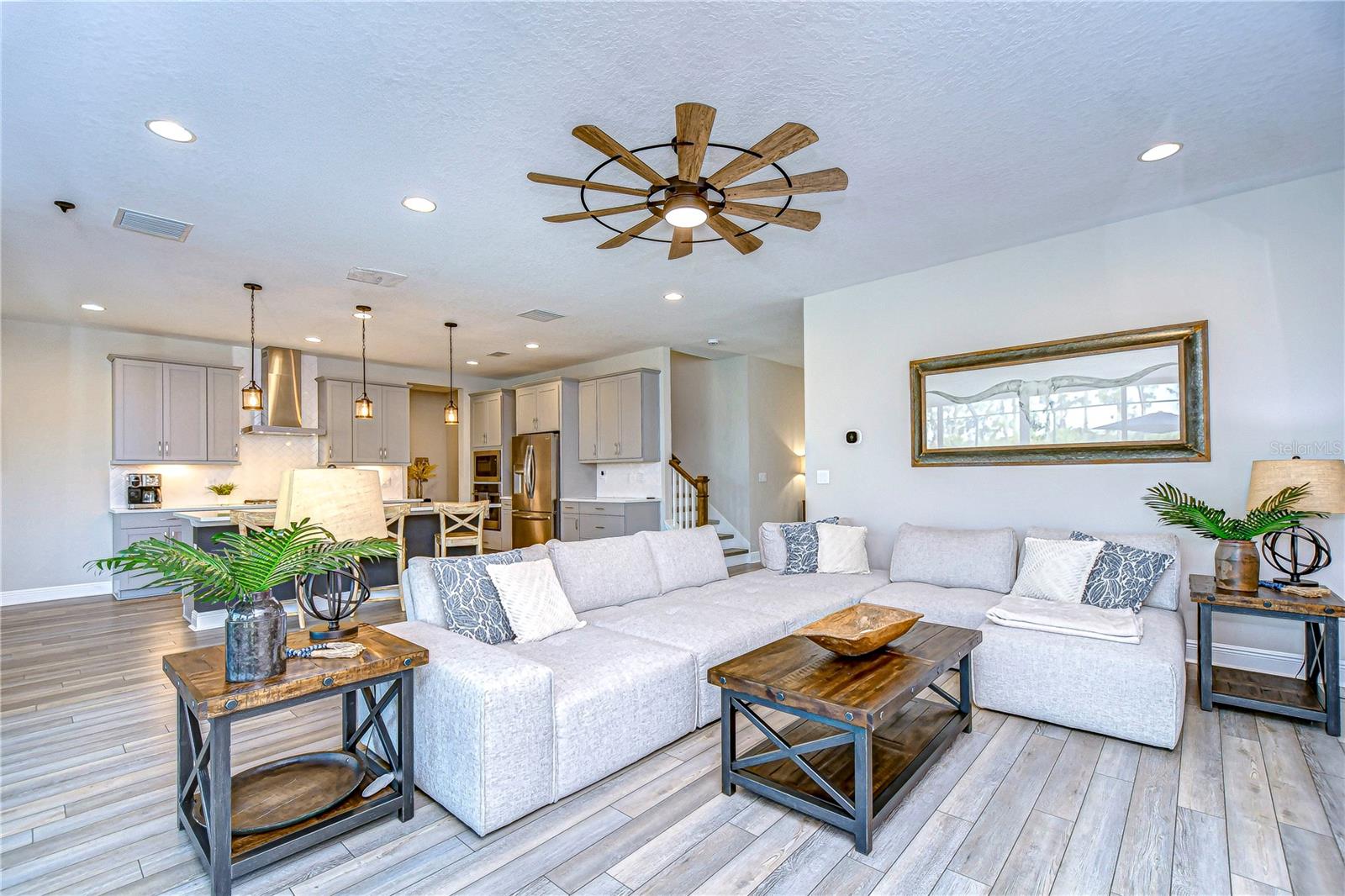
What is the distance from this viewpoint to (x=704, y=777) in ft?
8.15

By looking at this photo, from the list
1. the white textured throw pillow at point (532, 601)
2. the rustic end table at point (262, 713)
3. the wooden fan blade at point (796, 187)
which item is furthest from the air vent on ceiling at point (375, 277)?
the wooden fan blade at point (796, 187)

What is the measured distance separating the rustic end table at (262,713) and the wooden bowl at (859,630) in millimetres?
1526

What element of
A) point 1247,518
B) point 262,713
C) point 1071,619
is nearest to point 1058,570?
point 1071,619

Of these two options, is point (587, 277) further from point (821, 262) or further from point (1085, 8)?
point (1085, 8)

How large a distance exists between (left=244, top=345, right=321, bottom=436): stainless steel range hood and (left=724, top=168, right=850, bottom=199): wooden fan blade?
6750mm

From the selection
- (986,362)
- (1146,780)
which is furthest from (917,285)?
(1146,780)

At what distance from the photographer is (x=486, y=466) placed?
9.24 m

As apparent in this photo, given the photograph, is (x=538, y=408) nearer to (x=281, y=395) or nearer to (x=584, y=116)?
(x=281, y=395)

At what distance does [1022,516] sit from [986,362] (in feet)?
3.65

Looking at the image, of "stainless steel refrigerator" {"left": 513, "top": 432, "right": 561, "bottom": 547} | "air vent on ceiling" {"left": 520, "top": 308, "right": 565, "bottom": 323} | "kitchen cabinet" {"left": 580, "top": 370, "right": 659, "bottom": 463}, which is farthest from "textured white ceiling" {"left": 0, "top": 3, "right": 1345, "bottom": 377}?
"stainless steel refrigerator" {"left": 513, "top": 432, "right": 561, "bottom": 547}

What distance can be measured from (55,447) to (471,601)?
21.1 ft

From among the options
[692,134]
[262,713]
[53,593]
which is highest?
[692,134]

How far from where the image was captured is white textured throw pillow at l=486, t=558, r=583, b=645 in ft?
9.57

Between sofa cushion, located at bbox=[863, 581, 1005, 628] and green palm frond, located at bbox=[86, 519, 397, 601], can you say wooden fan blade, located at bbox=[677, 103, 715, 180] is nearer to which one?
green palm frond, located at bbox=[86, 519, 397, 601]
